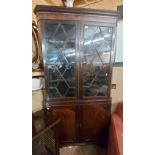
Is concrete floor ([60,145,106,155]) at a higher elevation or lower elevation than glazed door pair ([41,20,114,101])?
lower

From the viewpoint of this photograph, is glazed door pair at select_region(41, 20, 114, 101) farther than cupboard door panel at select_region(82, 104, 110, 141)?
No

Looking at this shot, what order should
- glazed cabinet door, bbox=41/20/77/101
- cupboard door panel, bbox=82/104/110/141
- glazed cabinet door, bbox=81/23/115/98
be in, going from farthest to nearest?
1. cupboard door panel, bbox=82/104/110/141
2. glazed cabinet door, bbox=81/23/115/98
3. glazed cabinet door, bbox=41/20/77/101

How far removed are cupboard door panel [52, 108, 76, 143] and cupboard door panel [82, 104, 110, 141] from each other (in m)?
0.13

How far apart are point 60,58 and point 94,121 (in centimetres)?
94

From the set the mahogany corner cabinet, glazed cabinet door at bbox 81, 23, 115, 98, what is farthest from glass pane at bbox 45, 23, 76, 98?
glazed cabinet door at bbox 81, 23, 115, 98

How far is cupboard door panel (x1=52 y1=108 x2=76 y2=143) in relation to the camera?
8.20 feet

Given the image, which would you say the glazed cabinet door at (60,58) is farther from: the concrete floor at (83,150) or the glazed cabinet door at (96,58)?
the concrete floor at (83,150)

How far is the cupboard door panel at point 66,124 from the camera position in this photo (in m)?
2.50

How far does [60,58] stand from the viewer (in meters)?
2.44

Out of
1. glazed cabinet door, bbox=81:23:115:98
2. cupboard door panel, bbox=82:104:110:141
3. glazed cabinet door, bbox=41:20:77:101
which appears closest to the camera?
glazed cabinet door, bbox=41:20:77:101

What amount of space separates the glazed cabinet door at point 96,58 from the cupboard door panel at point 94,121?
0.17 m

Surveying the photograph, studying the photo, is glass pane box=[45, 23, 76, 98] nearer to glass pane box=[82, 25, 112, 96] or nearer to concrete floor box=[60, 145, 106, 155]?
glass pane box=[82, 25, 112, 96]
